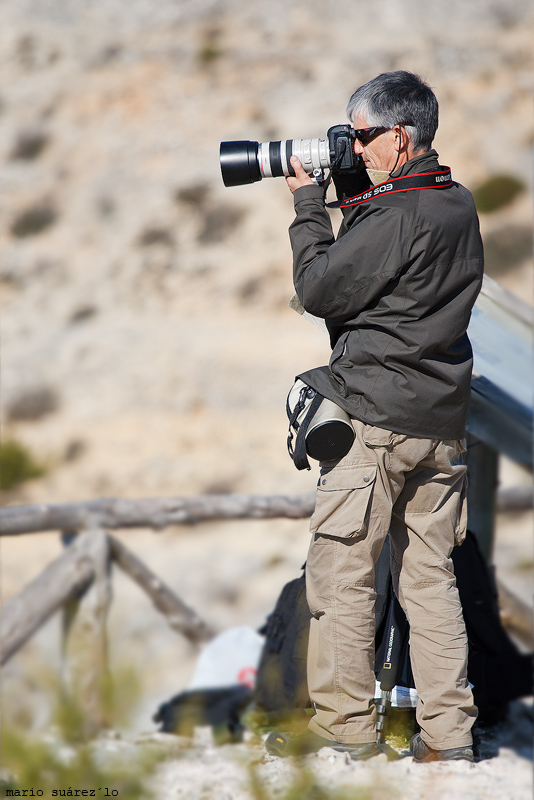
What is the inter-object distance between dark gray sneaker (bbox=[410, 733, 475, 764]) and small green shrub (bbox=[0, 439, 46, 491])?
31.7 ft

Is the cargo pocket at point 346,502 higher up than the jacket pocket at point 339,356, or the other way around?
the jacket pocket at point 339,356

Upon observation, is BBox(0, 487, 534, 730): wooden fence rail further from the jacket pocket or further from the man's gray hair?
the man's gray hair

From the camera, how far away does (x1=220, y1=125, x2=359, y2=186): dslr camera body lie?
190 cm

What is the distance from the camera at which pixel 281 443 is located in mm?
10445

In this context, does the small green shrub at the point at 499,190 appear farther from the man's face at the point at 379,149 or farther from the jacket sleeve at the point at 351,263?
the jacket sleeve at the point at 351,263

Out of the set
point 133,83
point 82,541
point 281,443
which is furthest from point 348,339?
point 133,83

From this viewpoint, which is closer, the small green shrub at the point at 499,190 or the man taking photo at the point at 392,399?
the man taking photo at the point at 392,399

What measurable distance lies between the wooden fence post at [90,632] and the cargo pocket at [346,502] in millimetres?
1878

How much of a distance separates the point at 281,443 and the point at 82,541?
23.4 feet

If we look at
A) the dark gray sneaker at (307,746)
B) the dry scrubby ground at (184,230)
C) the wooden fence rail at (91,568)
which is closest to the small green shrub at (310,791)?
the dark gray sneaker at (307,746)

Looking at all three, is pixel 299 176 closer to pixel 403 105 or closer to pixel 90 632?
pixel 403 105

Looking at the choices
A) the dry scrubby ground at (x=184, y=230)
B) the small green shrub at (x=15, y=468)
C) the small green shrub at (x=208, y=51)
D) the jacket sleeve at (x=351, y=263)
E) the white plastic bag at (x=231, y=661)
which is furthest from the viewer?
the small green shrub at (x=208, y=51)

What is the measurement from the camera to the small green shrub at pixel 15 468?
10.9 m

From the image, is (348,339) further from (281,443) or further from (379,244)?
(281,443)
